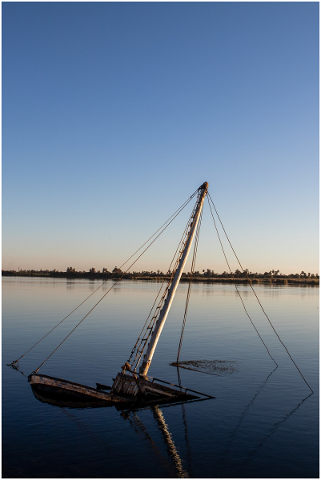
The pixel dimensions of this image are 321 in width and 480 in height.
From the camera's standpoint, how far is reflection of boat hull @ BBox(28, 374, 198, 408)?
26594 mm

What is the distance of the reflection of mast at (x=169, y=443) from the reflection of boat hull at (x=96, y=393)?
1.16 metres

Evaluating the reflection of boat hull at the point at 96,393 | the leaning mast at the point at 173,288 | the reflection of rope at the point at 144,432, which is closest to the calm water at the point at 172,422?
the reflection of rope at the point at 144,432

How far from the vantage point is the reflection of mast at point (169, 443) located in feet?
61.4

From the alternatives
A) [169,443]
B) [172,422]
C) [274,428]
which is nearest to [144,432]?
[169,443]

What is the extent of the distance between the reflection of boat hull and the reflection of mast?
1155 mm

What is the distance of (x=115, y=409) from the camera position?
88.4ft

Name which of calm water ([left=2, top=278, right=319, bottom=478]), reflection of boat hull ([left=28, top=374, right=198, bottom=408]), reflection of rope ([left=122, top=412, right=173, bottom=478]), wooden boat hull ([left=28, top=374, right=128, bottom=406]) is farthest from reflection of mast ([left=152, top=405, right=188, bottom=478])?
wooden boat hull ([left=28, top=374, right=128, bottom=406])

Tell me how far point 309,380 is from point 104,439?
2090 cm

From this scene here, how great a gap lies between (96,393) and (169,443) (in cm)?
669

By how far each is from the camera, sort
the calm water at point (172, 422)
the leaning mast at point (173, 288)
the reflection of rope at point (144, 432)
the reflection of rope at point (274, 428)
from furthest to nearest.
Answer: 1. the leaning mast at point (173, 288)
2. the reflection of rope at point (274, 428)
3. the reflection of rope at point (144, 432)
4. the calm water at point (172, 422)

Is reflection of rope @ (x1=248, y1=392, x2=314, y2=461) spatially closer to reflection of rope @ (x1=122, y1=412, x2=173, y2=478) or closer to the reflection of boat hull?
reflection of rope @ (x1=122, y1=412, x2=173, y2=478)

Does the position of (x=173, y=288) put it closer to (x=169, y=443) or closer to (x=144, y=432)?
(x=144, y=432)

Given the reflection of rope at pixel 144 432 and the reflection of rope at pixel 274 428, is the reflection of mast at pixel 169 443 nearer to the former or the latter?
the reflection of rope at pixel 144 432

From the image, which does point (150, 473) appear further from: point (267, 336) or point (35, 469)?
point (267, 336)
